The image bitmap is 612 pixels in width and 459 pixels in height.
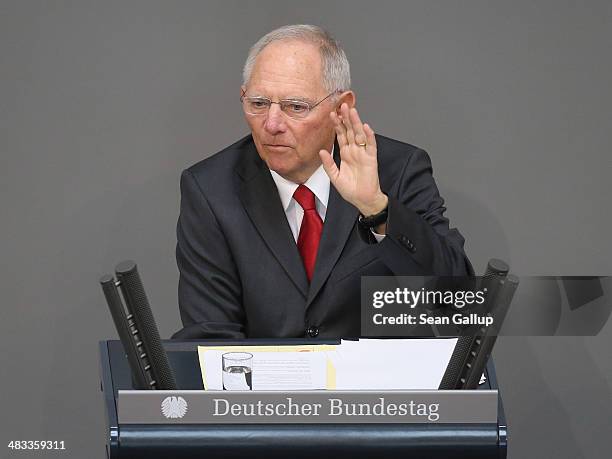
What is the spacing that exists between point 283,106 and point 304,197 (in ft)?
0.81

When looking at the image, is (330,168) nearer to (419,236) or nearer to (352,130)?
(352,130)

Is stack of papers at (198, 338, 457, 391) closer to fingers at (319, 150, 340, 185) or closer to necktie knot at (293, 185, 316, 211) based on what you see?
fingers at (319, 150, 340, 185)

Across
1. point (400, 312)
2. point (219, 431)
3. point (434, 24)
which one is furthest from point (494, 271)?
point (434, 24)

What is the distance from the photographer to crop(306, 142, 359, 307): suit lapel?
10.8 feet

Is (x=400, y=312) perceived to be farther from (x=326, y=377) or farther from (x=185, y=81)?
(x=185, y=81)

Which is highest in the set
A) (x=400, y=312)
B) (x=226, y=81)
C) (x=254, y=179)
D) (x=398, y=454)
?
(x=226, y=81)

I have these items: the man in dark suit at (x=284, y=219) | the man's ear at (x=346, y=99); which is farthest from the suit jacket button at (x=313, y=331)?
the man's ear at (x=346, y=99)

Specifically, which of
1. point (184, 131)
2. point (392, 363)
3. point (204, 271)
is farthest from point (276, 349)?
point (184, 131)

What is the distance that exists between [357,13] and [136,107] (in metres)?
0.67

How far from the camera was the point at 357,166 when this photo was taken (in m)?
3.07

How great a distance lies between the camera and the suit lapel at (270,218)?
3.33m

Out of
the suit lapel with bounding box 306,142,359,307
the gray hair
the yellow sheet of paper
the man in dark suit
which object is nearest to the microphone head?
the yellow sheet of paper

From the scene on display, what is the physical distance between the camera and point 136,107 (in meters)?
3.99

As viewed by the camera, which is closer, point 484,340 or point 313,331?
point 484,340
